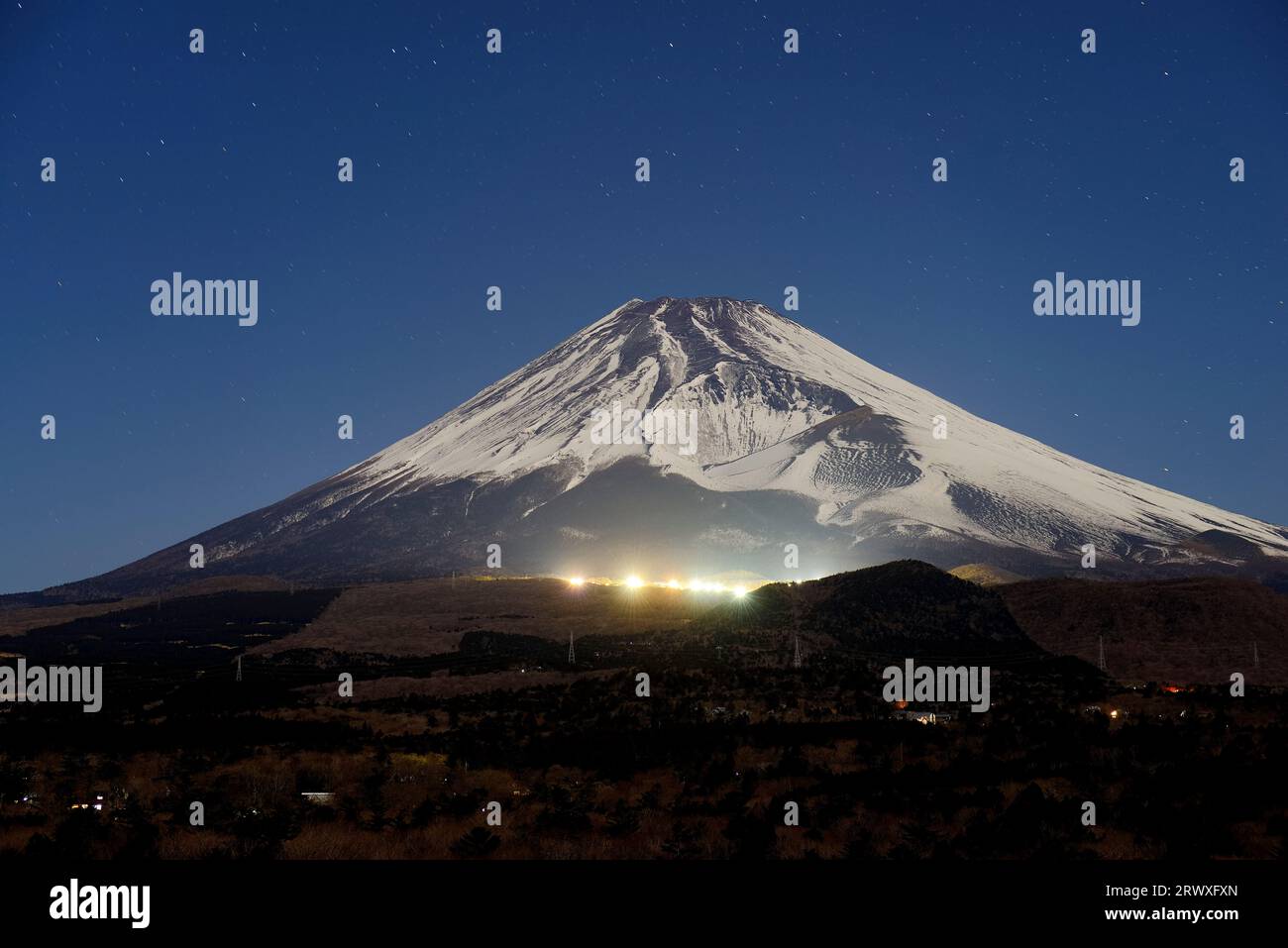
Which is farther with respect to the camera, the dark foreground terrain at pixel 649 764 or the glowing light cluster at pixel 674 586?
the glowing light cluster at pixel 674 586

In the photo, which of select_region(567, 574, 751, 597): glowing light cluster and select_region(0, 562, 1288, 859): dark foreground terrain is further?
select_region(567, 574, 751, 597): glowing light cluster

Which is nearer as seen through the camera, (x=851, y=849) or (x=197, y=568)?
(x=851, y=849)

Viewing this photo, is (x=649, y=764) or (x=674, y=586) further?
(x=674, y=586)

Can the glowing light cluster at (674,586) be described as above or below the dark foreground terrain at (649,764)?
above

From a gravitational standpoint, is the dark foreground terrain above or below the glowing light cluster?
below

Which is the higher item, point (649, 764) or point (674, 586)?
point (674, 586)
